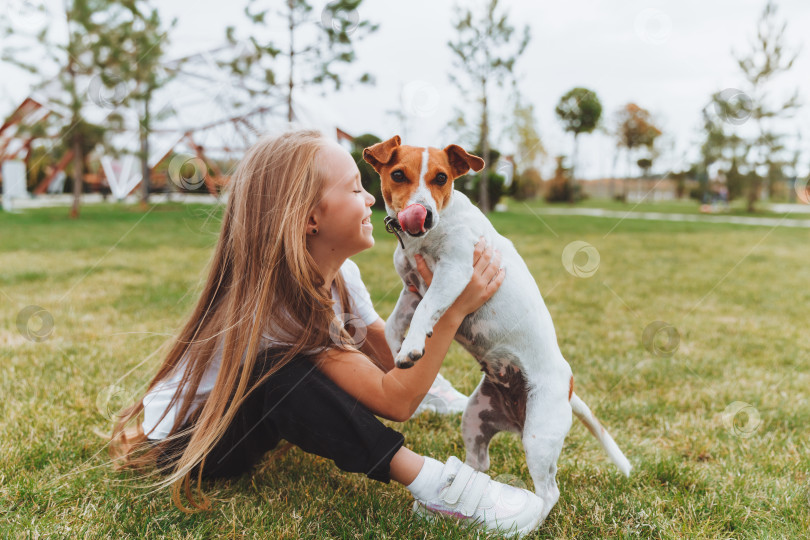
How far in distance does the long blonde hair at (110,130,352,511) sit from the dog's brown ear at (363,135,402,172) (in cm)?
42

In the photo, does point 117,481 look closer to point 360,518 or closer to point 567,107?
point 360,518

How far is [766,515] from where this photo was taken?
6.33 ft

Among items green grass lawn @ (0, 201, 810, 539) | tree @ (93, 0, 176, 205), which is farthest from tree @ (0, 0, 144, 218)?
green grass lawn @ (0, 201, 810, 539)

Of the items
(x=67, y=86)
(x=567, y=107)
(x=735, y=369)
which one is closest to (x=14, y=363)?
(x=567, y=107)

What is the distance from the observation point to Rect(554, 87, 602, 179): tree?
2.43m

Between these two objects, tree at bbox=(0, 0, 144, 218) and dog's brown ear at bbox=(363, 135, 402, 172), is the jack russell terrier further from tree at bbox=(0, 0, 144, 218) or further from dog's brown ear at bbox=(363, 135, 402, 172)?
tree at bbox=(0, 0, 144, 218)

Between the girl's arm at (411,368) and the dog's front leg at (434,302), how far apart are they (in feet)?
0.31

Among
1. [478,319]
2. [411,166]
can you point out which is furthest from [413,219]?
[478,319]

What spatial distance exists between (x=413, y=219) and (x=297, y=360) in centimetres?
75

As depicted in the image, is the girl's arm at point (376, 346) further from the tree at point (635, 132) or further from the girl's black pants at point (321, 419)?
the tree at point (635, 132)

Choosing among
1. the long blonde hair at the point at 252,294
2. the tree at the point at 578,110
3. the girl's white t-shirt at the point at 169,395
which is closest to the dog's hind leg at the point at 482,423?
the long blonde hair at the point at 252,294

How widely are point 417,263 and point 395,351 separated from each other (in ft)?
1.02

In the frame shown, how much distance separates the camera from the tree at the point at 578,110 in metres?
2.43

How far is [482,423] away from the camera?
1974mm
